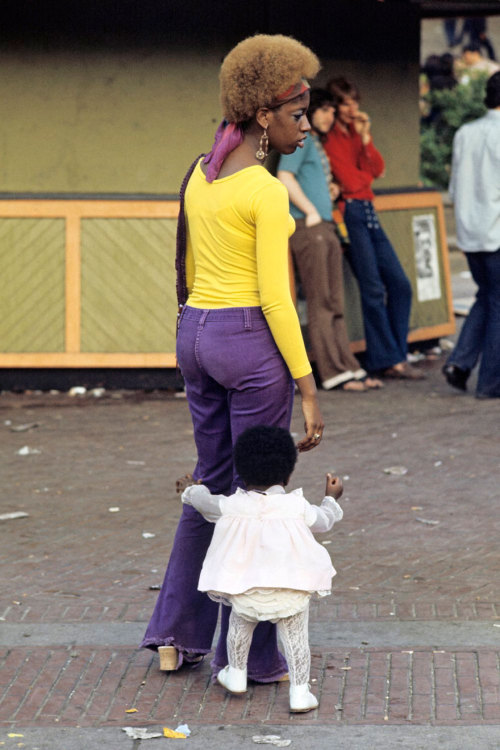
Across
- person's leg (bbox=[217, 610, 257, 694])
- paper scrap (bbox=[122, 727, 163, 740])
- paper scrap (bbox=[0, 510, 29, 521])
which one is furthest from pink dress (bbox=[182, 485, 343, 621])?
paper scrap (bbox=[0, 510, 29, 521])

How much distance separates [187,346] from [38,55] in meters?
6.18

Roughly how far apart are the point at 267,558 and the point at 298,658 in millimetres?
359

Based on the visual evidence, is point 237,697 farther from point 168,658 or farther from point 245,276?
point 245,276

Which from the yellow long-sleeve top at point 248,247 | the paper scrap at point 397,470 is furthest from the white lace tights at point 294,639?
the paper scrap at point 397,470

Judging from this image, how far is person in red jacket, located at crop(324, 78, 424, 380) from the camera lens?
1018 cm

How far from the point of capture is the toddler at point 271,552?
4.31 metres

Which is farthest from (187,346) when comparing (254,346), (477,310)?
(477,310)

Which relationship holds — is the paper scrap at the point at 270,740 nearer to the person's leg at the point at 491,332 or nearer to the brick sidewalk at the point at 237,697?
the brick sidewalk at the point at 237,697

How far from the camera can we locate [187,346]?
14.7 ft

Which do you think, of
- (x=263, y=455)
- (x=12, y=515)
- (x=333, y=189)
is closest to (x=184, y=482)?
(x=263, y=455)

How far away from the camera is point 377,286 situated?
1042 cm

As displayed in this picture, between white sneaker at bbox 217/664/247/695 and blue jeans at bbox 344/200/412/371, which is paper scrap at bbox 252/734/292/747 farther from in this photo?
blue jeans at bbox 344/200/412/371

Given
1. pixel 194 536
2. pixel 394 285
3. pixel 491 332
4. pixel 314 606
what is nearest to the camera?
pixel 194 536

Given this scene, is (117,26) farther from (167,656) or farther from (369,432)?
(167,656)
